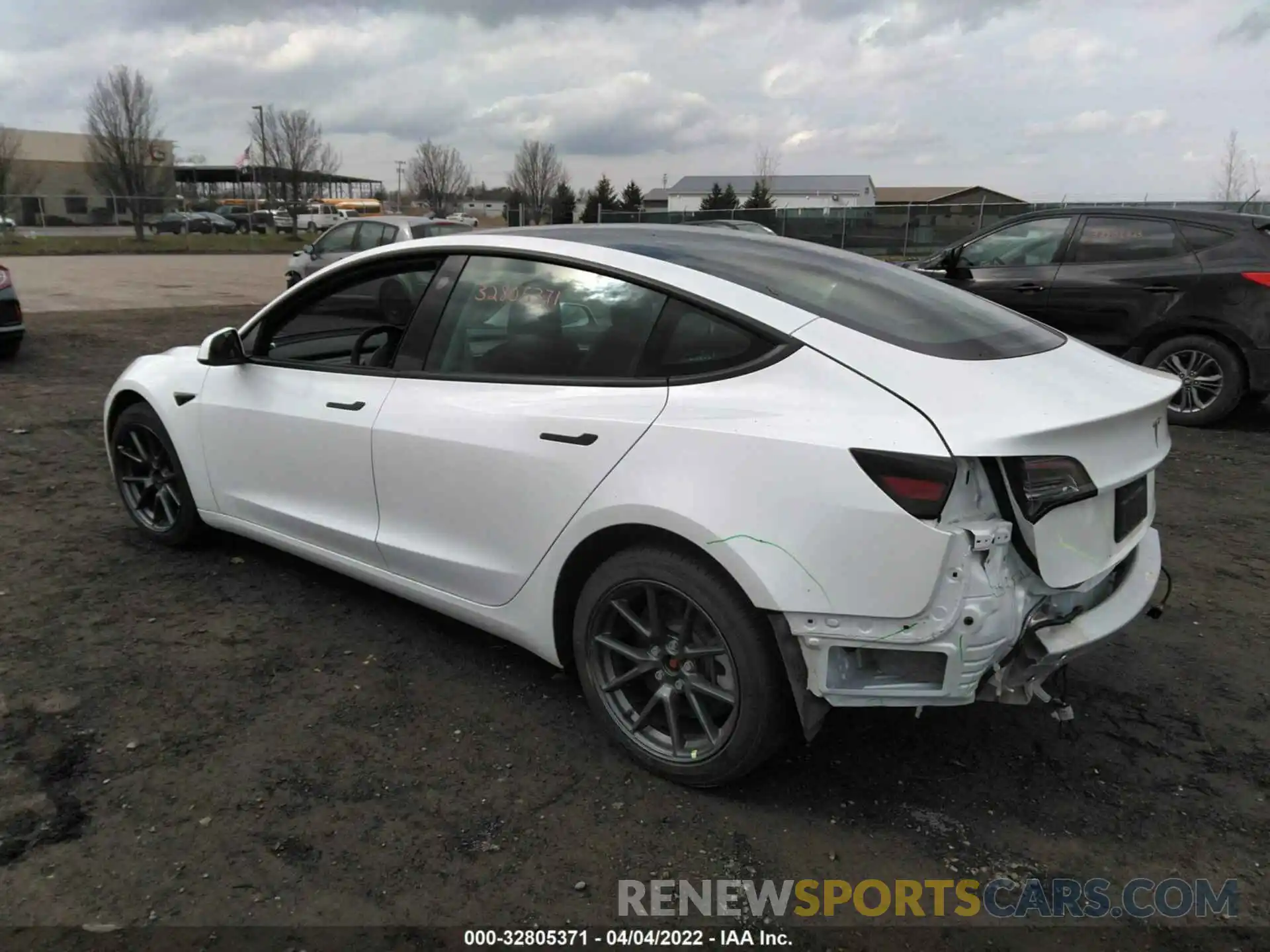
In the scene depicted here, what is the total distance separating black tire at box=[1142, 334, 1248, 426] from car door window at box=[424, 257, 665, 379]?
6026 mm

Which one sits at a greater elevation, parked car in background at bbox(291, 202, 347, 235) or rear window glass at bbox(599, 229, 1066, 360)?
parked car in background at bbox(291, 202, 347, 235)

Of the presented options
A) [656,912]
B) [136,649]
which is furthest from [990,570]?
[136,649]

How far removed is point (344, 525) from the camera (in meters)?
3.51

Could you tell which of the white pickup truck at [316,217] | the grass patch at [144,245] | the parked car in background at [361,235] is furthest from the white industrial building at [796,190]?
the parked car in background at [361,235]

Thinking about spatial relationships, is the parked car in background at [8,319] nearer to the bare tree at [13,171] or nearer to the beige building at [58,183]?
the beige building at [58,183]

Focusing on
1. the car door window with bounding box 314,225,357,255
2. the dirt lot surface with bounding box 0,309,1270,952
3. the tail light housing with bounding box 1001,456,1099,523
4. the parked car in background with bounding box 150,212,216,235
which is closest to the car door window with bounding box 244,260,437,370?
the dirt lot surface with bounding box 0,309,1270,952

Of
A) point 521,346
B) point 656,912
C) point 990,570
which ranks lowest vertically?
point 656,912

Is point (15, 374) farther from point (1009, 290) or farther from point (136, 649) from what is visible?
point (1009, 290)

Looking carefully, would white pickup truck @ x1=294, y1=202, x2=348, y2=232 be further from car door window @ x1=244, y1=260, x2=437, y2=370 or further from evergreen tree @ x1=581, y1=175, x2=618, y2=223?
car door window @ x1=244, y1=260, x2=437, y2=370

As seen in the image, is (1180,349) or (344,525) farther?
(1180,349)

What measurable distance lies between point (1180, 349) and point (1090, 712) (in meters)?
5.42

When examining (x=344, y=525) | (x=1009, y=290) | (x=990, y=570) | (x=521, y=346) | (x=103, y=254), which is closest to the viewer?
(x=990, y=570)

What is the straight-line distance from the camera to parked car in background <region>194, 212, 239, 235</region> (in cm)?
5003

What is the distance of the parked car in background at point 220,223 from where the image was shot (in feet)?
164
